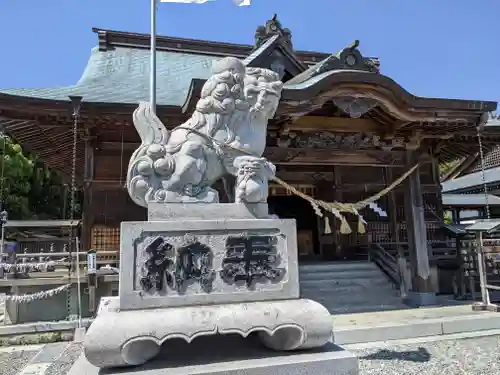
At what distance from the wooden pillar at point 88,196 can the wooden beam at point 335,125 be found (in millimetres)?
4404

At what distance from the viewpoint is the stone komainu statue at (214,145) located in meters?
3.20

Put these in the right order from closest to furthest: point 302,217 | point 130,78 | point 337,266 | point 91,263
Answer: point 91,263
point 337,266
point 130,78
point 302,217

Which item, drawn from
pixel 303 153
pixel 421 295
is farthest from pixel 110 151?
pixel 421 295

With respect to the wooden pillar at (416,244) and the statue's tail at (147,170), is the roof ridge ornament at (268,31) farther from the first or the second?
the statue's tail at (147,170)

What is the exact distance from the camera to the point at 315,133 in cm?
855

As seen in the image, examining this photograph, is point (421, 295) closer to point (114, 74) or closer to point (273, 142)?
point (273, 142)

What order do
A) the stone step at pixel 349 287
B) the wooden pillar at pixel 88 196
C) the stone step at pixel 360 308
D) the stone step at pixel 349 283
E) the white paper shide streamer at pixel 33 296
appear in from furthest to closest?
1. the stone step at pixel 349 283
2. the wooden pillar at pixel 88 196
3. the stone step at pixel 349 287
4. the stone step at pixel 360 308
5. the white paper shide streamer at pixel 33 296

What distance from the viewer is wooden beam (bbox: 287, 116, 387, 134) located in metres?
8.38

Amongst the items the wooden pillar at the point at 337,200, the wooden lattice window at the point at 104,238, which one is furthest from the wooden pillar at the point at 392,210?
the wooden lattice window at the point at 104,238

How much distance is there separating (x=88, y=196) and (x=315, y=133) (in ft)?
17.2

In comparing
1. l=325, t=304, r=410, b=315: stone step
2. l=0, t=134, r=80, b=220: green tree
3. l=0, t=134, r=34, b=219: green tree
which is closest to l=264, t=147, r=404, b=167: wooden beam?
l=325, t=304, r=410, b=315: stone step

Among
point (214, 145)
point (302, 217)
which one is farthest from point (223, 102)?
point (302, 217)

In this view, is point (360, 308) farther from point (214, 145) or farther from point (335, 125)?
point (214, 145)

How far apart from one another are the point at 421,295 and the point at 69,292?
6988 mm
